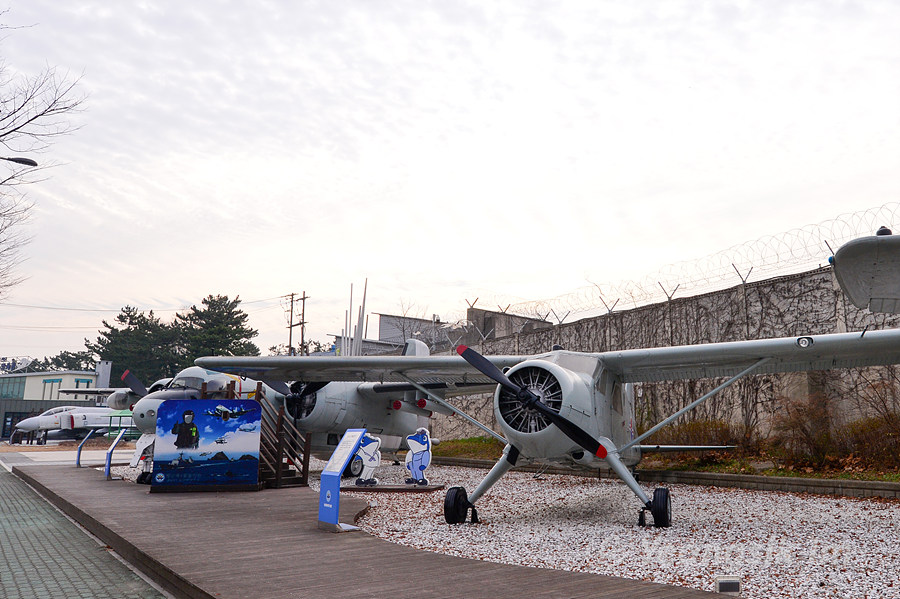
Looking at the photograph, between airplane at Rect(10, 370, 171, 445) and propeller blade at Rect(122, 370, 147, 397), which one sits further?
airplane at Rect(10, 370, 171, 445)

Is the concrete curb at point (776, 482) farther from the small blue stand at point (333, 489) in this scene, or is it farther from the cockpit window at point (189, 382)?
the cockpit window at point (189, 382)

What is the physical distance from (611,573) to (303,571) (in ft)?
9.21

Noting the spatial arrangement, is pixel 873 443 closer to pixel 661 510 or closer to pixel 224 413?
pixel 661 510

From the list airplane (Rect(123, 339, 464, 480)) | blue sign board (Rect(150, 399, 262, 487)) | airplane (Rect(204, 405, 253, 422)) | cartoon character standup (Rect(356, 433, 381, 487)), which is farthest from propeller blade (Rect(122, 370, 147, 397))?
cartoon character standup (Rect(356, 433, 381, 487))

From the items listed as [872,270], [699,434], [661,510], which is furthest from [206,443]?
[872,270]

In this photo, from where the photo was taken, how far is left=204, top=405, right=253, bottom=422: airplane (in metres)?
13.0

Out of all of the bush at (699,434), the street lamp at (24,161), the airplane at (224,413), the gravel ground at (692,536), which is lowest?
the gravel ground at (692,536)

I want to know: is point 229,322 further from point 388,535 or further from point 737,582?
point 737,582

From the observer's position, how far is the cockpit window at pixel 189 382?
52.9 feet

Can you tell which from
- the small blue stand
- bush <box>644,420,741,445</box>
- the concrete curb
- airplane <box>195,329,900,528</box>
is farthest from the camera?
bush <box>644,420,741,445</box>

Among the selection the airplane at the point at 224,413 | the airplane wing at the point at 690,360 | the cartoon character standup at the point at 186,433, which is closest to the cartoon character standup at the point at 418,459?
the airplane wing at the point at 690,360

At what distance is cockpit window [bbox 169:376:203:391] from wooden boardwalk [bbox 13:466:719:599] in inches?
Answer: 234

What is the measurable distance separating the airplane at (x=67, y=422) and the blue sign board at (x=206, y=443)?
24.4 m

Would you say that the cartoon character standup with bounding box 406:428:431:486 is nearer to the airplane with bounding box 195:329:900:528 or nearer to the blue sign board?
the blue sign board
